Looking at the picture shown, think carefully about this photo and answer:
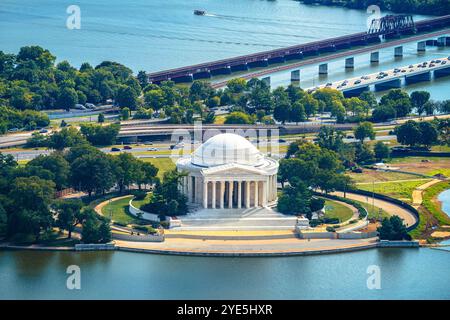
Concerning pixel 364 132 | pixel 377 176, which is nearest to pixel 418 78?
pixel 364 132

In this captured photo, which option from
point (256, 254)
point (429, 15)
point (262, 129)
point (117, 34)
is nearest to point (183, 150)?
point (262, 129)

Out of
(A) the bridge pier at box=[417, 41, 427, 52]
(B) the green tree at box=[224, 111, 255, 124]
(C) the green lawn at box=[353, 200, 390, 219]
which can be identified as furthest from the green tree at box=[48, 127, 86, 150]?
(A) the bridge pier at box=[417, 41, 427, 52]

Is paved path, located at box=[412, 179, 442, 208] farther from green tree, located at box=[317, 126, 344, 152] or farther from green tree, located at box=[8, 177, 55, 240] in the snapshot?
green tree, located at box=[8, 177, 55, 240]

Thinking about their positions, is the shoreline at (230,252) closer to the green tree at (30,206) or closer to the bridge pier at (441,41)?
the green tree at (30,206)

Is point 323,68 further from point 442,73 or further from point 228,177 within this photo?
point 228,177

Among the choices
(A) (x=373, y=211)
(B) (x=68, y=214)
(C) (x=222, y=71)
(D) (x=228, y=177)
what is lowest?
(A) (x=373, y=211)

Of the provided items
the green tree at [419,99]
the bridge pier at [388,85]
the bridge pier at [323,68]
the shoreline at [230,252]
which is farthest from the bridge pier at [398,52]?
the shoreline at [230,252]
